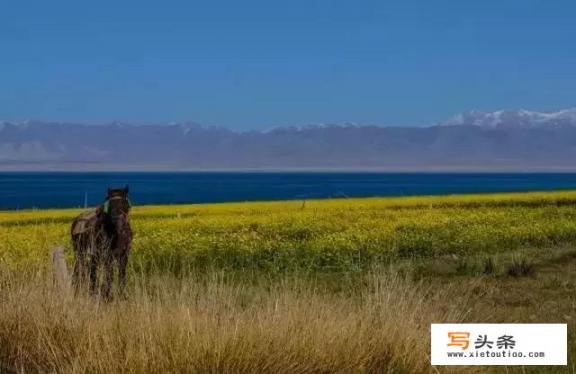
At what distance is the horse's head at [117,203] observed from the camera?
1013 centimetres

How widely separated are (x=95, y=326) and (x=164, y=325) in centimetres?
97

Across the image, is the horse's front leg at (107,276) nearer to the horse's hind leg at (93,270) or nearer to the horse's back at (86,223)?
the horse's hind leg at (93,270)

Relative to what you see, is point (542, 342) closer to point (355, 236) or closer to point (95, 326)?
point (95, 326)

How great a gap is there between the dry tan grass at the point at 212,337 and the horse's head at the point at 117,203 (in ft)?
5.95

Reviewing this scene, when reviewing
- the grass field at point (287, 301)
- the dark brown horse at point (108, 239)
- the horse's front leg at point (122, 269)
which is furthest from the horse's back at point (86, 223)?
the grass field at point (287, 301)

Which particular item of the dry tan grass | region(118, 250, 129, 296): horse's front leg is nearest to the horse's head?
region(118, 250, 129, 296): horse's front leg

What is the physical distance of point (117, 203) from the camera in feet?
33.3

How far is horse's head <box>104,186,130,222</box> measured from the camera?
399 inches

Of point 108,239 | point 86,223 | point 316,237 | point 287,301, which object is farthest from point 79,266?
point 316,237

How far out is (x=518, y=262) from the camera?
58.7 ft

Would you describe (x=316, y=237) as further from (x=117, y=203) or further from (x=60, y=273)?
(x=60, y=273)

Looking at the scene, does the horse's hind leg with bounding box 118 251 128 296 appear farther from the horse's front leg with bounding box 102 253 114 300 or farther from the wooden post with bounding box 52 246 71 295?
the wooden post with bounding box 52 246 71 295

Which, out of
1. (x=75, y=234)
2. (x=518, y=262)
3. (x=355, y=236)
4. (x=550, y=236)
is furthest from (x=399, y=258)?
(x=75, y=234)

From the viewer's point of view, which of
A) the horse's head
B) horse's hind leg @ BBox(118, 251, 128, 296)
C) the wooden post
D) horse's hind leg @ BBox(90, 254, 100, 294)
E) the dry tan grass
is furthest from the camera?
horse's hind leg @ BBox(90, 254, 100, 294)
